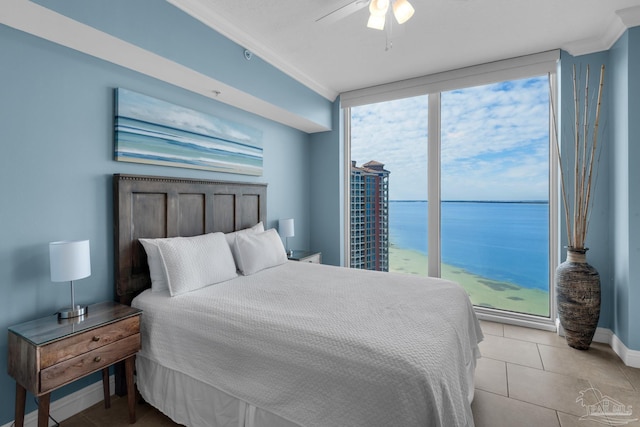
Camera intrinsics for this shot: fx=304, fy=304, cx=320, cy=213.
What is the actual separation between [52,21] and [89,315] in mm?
1678

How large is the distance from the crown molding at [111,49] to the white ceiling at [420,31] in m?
0.42

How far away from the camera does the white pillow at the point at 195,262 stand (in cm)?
209

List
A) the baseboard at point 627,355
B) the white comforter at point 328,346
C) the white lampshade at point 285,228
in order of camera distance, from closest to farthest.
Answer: the white comforter at point 328,346
the baseboard at point 627,355
the white lampshade at point 285,228

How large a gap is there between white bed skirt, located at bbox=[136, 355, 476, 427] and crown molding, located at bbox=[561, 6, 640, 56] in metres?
2.97

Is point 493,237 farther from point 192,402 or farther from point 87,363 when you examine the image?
point 87,363

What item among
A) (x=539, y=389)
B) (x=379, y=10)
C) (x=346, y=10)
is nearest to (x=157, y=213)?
(x=346, y=10)

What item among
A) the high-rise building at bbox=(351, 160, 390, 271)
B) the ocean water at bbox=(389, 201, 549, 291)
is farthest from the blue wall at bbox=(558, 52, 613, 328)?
the high-rise building at bbox=(351, 160, 390, 271)

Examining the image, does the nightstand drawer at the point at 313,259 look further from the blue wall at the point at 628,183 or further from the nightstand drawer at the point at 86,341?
the blue wall at the point at 628,183

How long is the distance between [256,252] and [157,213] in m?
0.86

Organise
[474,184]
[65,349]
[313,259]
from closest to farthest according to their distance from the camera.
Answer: [65,349] < [474,184] < [313,259]

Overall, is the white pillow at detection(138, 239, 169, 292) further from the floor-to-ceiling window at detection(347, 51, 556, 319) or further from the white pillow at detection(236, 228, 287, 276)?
the floor-to-ceiling window at detection(347, 51, 556, 319)

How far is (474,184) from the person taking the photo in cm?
358

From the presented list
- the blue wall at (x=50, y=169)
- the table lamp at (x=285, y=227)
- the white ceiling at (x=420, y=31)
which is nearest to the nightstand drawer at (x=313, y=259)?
the table lamp at (x=285, y=227)

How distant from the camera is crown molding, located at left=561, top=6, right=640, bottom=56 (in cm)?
239
